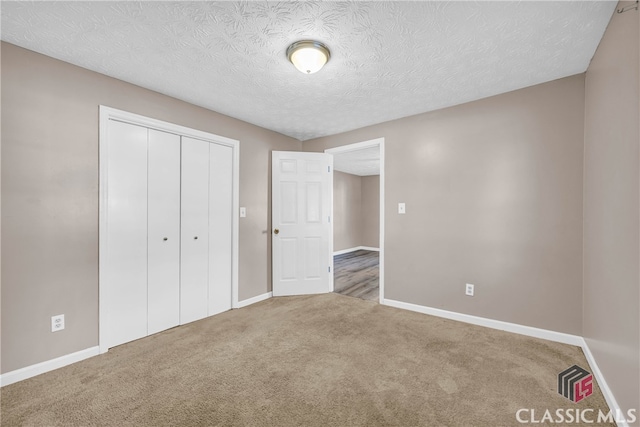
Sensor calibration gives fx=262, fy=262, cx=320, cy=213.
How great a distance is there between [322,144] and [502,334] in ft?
10.8

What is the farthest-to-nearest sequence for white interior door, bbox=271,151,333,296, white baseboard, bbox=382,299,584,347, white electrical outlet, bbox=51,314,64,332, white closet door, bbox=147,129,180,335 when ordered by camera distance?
white interior door, bbox=271,151,333,296 → white closet door, bbox=147,129,180,335 → white baseboard, bbox=382,299,584,347 → white electrical outlet, bbox=51,314,64,332

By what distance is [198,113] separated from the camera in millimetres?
3002

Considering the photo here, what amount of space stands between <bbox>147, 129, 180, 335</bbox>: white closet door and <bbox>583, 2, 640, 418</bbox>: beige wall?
348 cm

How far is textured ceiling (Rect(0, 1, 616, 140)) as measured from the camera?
5.22ft

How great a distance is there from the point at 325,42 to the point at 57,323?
9.75 feet

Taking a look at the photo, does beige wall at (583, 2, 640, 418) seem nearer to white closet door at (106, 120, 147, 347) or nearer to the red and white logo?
the red and white logo

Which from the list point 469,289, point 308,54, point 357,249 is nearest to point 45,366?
point 308,54

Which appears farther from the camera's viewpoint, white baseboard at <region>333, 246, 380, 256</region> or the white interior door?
white baseboard at <region>333, 246, 380, 256</region>

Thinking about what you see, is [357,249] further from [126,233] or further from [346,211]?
[126,233]

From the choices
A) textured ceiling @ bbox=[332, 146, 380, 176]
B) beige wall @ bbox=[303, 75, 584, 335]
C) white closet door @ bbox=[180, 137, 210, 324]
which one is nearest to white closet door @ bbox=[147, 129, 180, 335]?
white closet door @ bbox=[180, 137, 210, 324]

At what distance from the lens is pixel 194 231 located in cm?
298

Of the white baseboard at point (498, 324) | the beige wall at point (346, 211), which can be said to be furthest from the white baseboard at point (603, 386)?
the beige wall at point (346, 211)

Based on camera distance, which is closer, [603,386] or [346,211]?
[603,386]

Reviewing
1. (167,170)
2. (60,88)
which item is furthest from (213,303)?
(60,88)
